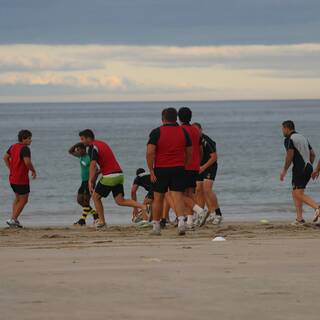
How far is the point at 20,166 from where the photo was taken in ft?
49.9

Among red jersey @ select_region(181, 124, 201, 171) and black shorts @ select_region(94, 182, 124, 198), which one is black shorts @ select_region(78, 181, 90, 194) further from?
red jersey @ select_region(181, 124, 201, 171)

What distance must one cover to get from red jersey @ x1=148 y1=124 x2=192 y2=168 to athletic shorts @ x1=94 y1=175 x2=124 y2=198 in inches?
68.9

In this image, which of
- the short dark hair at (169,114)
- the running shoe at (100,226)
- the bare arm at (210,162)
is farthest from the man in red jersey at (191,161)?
the running shoe at (100,226)

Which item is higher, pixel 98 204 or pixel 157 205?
pixel 157 205

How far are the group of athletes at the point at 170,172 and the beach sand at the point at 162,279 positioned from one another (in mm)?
926

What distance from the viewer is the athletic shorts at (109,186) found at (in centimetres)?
1434

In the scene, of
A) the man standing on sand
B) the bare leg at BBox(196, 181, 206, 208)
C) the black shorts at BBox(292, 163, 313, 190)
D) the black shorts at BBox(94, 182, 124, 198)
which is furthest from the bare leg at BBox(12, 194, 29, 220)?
the black shorts at BBox(292, 163, 313, 190)

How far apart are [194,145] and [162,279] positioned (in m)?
4.85

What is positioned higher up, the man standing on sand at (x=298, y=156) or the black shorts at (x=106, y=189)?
the man standing on sand at (x=298, y=156)

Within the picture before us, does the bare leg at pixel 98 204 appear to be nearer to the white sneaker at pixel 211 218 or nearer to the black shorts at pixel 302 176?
the white sneaker at pixel 211 218

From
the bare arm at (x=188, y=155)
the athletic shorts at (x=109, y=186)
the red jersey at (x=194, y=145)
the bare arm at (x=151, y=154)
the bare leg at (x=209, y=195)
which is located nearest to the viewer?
the bare arm at (x=151, y=154)

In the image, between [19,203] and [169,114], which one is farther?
[19,203]

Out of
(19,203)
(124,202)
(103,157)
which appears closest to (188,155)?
(103,157)

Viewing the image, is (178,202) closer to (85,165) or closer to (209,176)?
(209,176)
